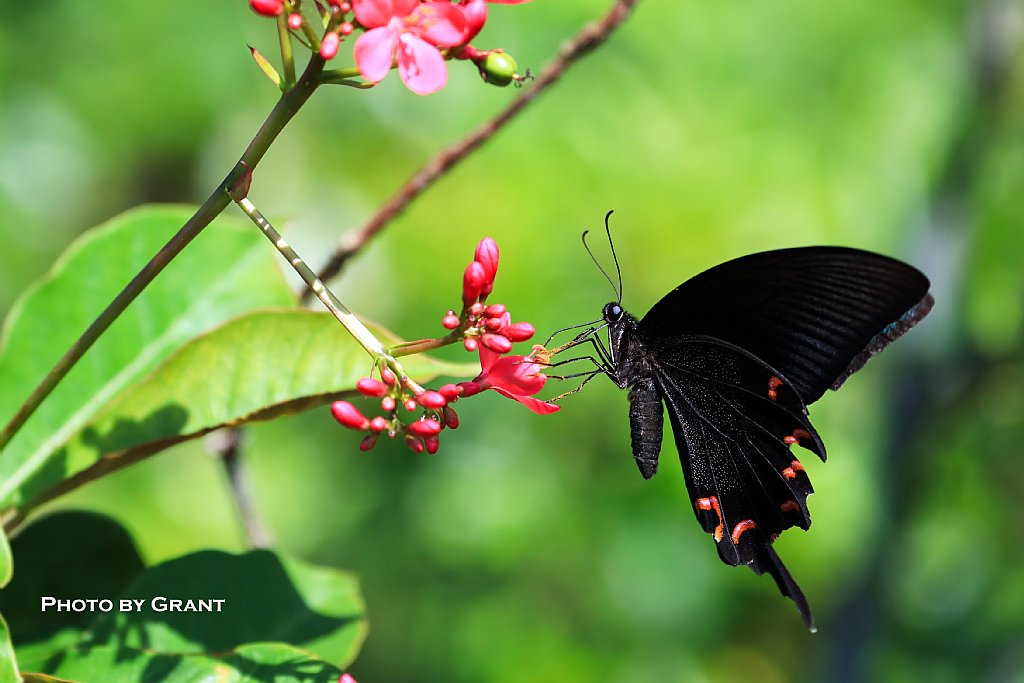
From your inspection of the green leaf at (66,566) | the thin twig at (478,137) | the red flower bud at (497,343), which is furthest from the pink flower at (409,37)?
the green leaf at (66,566)

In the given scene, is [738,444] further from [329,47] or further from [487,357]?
[329,47]

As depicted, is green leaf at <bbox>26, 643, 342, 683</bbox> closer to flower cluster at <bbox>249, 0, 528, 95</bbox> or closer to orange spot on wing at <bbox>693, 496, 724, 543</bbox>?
flower cluster at <bbox>249, 0, 528, 95</bbox>

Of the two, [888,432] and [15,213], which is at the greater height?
[15,213]

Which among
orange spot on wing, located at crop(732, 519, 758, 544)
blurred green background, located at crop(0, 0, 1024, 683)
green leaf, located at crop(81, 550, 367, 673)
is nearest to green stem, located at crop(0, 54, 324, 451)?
green leaf, located at crop(81, 550, 367, 673)

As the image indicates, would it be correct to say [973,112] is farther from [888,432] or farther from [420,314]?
[420,314]

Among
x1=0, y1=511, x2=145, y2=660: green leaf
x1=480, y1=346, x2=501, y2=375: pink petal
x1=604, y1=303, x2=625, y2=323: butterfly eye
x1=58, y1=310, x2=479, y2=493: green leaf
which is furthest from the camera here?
x1=604, y1=303, x2=625, y2=323: butterfly eye

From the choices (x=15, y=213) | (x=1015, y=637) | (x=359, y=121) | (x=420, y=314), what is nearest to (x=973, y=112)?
(x=1015, y=637)

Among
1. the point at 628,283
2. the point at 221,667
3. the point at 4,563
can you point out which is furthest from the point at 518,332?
the point at 628,283
